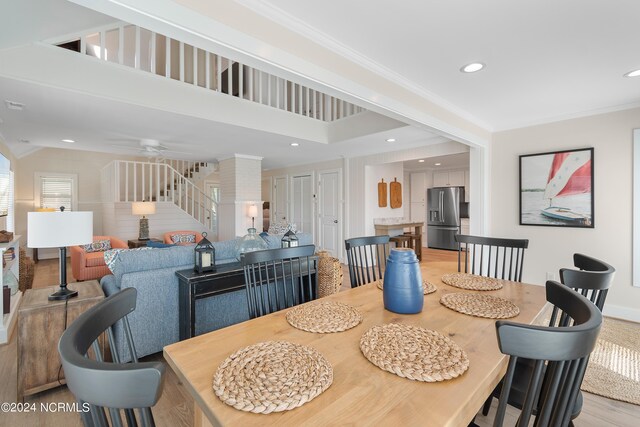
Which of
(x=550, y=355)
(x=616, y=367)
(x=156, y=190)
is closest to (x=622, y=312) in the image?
(x=616, y=367)

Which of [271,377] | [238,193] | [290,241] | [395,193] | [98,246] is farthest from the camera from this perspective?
[395,193]

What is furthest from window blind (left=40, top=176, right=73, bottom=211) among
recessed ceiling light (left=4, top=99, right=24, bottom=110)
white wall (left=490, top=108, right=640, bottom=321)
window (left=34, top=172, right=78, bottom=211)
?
white wall (left=490, top=108, right=640, bottom=321)

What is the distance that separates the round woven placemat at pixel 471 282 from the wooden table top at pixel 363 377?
299 mm

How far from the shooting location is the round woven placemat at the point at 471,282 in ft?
5.71

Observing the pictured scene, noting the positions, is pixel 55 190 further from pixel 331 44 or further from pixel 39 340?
pixel 331 44

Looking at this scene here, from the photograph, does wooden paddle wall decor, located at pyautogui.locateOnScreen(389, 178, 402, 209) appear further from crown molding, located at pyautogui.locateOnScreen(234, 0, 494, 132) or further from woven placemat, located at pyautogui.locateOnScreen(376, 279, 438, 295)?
woven placemat, located at pyautogui.locateOnScreen(376, 279, 438, 295)

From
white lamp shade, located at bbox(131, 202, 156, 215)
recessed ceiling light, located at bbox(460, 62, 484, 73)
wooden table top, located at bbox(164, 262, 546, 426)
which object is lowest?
wooden table top, located at bbox(164, 262, 546, 426)

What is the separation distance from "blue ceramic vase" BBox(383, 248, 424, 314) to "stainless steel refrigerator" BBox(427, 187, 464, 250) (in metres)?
6.91

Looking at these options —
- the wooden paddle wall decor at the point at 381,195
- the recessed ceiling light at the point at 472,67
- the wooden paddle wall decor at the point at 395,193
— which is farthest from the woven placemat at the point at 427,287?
the wooden paddle wall decor at the point at 395,193

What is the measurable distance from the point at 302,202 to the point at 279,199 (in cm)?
103

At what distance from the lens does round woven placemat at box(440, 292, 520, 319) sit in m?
1.34

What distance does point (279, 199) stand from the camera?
8.16 meters

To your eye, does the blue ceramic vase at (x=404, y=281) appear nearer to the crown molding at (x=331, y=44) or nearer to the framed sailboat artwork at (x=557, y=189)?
the crown molding at (x=331, y=44)

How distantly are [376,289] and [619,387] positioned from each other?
192 centimetres
